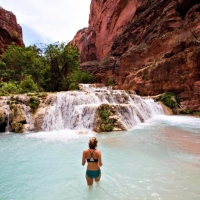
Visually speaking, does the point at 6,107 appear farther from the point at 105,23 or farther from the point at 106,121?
the point at 105,23

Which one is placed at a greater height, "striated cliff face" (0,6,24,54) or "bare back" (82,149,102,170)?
"striated cliff face" (0,6,24,54)

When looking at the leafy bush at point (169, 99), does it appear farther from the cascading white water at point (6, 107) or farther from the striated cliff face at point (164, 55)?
the cascading white water at point (6, 107)

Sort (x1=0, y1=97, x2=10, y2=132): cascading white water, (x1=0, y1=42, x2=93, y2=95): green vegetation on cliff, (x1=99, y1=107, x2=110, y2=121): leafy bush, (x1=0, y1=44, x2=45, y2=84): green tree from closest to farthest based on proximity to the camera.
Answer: (x1=99, y1=107, x2=110, y2=121): leafy bush < (x1=0, y1=97, x2=10, y2=132): cascading white water < (x1=0, y1=42, x2=93, y2=95): green vegetation on cliff < (x1=0, y1=44, x2=45, y2=84): green tree

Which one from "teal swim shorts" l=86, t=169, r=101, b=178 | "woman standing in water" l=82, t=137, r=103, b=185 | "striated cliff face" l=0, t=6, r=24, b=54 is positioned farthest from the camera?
"striated cliff face" l=0, t=6, r=24, b=54

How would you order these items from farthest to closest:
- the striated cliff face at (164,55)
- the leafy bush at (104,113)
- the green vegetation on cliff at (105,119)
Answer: the striated cliff face at (164,55), the leafy bush at (104,113), the green vegetation on cliff at (105,119)

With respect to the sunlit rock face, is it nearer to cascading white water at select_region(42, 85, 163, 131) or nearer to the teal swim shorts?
cascading white water at select_region(42, 85, 163, 131)

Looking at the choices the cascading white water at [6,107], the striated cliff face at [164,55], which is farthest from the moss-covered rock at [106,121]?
the striated cliff face at [164,55]

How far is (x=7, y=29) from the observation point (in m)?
35.5

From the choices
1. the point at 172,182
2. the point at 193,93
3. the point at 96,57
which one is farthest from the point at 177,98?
the point at 96,57

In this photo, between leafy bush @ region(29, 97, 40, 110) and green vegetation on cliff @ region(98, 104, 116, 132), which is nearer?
green vegetation on cliff @ region(98, 104, 116, 132)

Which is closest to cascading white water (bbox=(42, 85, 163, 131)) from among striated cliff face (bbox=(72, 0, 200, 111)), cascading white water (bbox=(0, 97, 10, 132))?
cascading white water (bbox=(0, 97, 10, 132))

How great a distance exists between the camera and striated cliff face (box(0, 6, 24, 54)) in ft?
111

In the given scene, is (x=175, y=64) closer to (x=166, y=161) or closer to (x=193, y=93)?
(x=193, y=93)

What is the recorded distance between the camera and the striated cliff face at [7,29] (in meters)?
34.0
